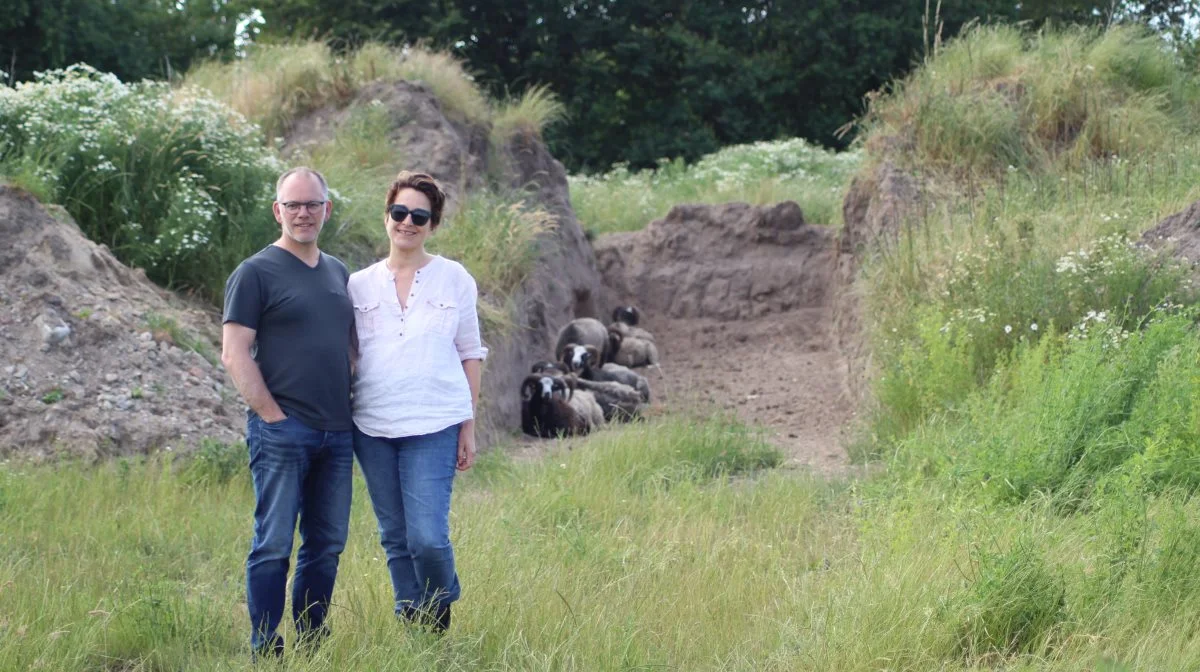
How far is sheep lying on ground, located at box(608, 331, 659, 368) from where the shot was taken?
626 inches

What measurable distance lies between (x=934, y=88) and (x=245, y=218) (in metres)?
8.50

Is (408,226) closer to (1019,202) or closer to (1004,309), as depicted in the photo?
(1004,309)

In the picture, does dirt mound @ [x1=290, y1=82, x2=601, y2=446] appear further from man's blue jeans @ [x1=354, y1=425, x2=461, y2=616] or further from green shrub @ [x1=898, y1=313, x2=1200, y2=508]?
man's blue jeans @ [x1=354, y1=425, x2=461, y2=616]

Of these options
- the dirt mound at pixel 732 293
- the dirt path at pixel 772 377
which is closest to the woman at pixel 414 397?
the dirt path at pixel 772 377

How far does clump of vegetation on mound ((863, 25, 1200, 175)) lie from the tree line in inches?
624

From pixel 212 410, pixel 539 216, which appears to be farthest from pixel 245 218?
pixel 539 216

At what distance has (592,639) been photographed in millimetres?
5469

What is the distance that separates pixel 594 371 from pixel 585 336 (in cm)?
143

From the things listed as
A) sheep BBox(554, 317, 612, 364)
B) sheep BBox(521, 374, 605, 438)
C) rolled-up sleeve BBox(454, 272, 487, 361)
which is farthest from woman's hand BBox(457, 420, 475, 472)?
sheep BBox(554, 317, 612, 364)

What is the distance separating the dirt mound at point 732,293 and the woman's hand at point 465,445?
885cm

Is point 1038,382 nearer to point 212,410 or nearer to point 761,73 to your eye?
point 212,410

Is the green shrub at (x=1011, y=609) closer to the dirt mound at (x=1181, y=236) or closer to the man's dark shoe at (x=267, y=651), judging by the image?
the man's dark shoe at (x=267, y=651)

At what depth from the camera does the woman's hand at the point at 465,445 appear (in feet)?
17.7

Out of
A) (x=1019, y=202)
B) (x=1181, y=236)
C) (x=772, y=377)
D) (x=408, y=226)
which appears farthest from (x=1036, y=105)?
(x=408, y=226)
